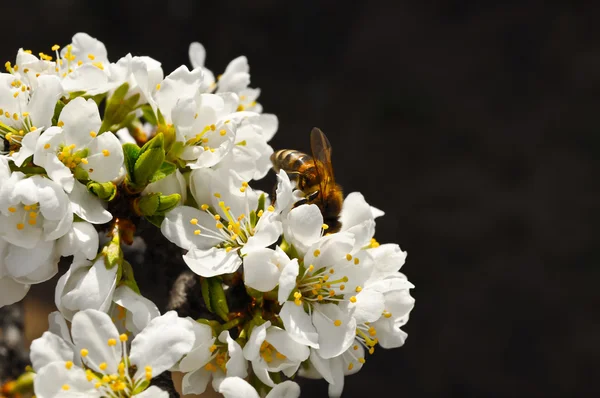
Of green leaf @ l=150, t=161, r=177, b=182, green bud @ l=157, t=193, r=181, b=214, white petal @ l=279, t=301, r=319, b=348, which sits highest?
green leaf @ l=150, t=161, r=177, b=182

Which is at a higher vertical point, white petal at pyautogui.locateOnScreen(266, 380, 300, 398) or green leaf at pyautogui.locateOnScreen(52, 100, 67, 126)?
green leaf at pyautogui.locateOnScreen(52, 100, 67, 126)

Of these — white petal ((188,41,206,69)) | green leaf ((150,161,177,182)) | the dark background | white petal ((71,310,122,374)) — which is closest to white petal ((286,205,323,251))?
green leaf ((150,161,177,182))

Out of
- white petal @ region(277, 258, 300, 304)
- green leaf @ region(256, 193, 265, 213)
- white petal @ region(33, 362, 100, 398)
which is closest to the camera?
white petal @ region(33, 362, 100, 398)

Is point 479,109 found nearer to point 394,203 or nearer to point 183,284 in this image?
point 394,203

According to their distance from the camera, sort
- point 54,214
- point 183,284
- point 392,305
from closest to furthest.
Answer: point 54,214 → point 392,305 → point 183,284

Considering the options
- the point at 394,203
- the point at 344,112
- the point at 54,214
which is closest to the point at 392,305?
the point at 54,214

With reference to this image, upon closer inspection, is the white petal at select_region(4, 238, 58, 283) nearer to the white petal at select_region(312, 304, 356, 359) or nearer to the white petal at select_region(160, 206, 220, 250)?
the white petal at select_region(160, 206, 220, 250)

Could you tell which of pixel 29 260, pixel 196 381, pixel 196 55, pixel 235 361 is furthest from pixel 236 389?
pixel 196 55

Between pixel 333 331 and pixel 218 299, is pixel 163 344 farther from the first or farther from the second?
pixel 333 331
